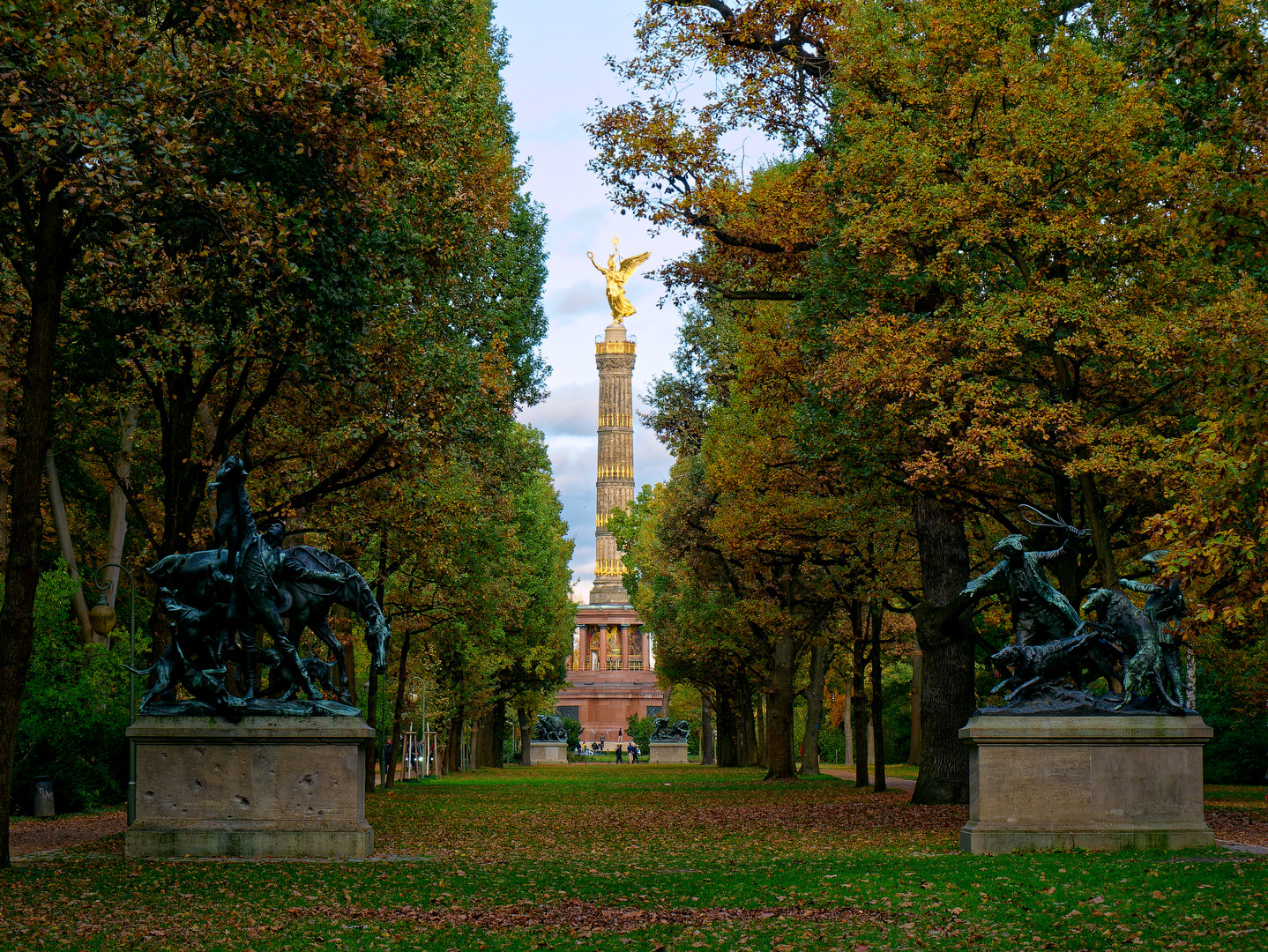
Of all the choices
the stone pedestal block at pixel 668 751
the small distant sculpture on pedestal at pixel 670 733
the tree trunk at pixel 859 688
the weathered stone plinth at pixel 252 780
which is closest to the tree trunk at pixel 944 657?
the tree trunk at pixel 859 688

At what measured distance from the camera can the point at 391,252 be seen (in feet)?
59.7

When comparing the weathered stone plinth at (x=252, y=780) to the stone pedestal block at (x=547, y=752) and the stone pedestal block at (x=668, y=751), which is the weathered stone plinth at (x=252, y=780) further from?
the stone pedestal block at (x=547, y=752)

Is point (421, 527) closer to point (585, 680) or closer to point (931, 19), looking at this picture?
point (931, 19)

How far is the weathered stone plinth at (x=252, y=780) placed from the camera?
1535cm

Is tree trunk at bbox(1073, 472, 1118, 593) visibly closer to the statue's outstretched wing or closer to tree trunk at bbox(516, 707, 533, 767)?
tree trunk at bbox(516, 707, 533, 767)

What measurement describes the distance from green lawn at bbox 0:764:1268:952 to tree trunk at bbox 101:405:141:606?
34.9 ft

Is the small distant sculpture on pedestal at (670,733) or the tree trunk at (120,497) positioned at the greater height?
the tree trunk at (120,497)

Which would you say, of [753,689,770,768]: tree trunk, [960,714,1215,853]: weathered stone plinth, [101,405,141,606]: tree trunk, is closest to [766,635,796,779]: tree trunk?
[753,689,770,768]: tree trunk

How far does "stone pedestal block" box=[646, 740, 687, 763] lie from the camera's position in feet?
222

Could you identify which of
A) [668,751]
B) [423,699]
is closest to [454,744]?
[423,699]

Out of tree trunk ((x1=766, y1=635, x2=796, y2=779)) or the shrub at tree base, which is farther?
tree trunk ((x1=766, y1=635, x2=796, y2=779))

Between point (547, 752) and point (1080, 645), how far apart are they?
59.1 meters

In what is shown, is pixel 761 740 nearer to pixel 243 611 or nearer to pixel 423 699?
pixel 423 699

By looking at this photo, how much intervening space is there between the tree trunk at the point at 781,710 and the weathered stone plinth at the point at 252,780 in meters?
22.7
